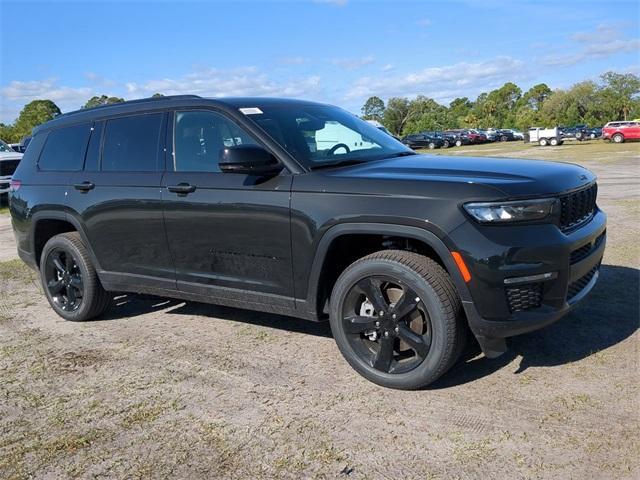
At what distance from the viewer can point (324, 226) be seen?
12.3 ft

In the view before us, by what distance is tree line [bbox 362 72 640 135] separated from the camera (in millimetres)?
80188

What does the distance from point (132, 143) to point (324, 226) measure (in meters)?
2.07

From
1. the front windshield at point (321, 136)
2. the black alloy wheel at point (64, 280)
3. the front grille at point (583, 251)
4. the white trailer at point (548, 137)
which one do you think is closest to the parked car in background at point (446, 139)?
the white trailer at point (548, 137)

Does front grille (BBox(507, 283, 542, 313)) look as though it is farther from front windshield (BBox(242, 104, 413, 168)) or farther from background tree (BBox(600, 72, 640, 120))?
background tree (BBox(600, 72, 640, 120))

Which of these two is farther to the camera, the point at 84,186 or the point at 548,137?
the point at 548,137

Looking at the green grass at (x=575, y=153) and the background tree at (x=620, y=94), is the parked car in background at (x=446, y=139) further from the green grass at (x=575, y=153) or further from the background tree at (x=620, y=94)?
the background tree at (x=620, y=94)

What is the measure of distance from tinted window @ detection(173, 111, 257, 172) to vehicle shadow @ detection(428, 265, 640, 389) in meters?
2.20

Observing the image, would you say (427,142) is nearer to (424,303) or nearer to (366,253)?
(366,253)

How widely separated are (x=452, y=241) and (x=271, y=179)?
4.38 ft

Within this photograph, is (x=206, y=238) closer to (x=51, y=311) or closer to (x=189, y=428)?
(x=189, y=428)

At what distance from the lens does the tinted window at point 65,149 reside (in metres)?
5.30

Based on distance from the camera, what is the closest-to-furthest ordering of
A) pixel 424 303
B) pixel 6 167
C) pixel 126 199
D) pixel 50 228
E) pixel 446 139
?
pixel 424 303 < pixel 126 199 < pixel 50 228 < pixel 6 167 < pixel 446 139

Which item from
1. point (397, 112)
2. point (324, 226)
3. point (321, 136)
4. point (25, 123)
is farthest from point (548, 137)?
point (397, 112)

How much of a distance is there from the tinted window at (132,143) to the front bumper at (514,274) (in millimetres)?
2610
